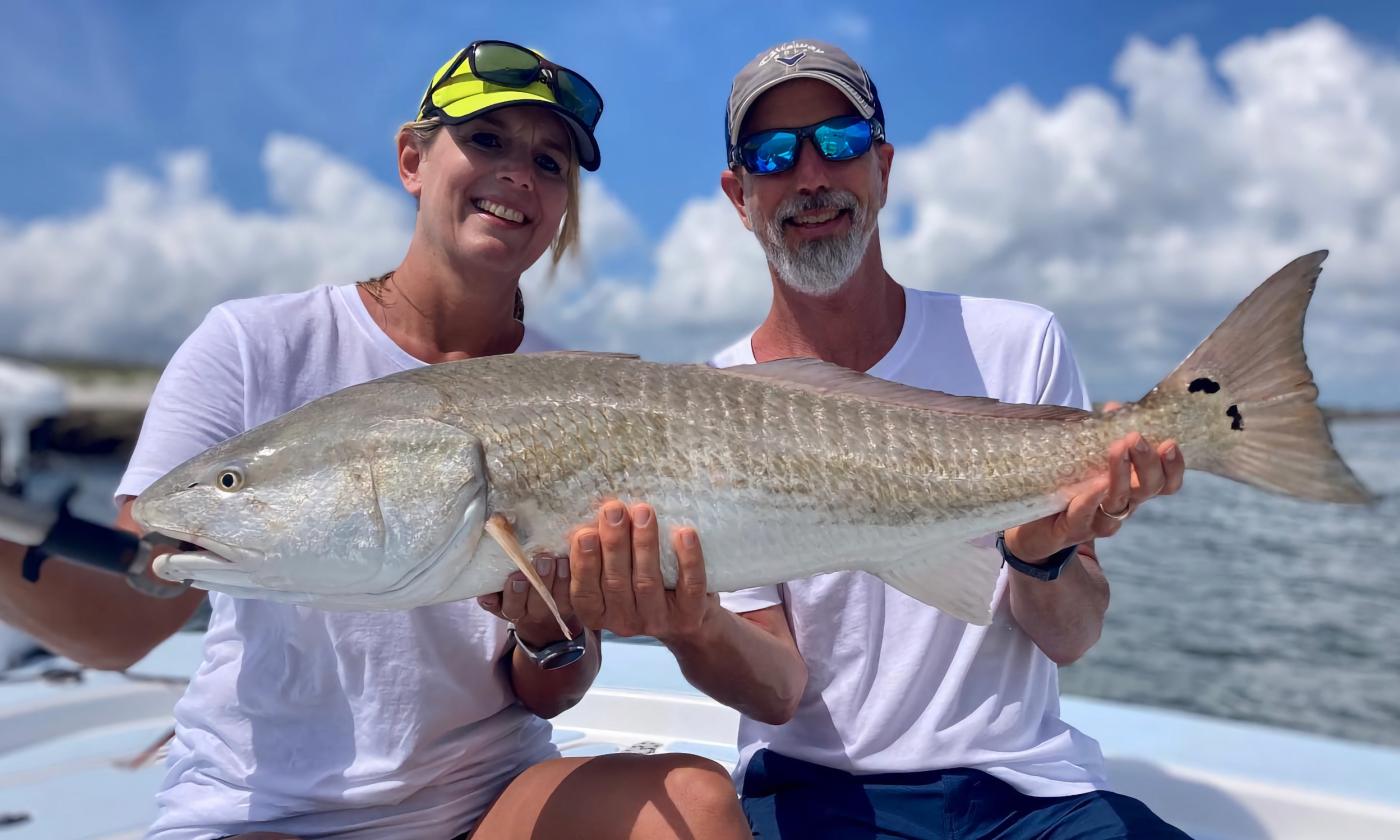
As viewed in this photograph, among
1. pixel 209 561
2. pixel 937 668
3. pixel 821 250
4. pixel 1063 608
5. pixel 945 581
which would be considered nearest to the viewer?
pixel 209 561

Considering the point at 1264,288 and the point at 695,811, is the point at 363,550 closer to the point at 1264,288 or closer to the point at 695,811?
the point at 695,811

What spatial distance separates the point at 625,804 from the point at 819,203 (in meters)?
2.33

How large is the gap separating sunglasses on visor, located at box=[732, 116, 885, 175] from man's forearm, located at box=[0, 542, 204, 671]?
260 cm

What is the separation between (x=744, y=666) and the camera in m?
2.80

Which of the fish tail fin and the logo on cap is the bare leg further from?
the logo on cap

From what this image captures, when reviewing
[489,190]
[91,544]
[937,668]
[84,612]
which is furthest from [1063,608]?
[84,612]

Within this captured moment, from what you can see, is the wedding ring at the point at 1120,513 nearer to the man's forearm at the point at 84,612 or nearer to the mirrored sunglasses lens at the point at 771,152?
the mirrored sunglasses lens at the point at 771,152

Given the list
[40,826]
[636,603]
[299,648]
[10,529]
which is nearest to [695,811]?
[636,603]

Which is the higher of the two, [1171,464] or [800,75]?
[800,75]

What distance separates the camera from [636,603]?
2473 mm

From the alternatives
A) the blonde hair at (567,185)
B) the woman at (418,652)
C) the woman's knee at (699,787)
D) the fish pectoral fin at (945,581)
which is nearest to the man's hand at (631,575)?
the woman at (418,652)

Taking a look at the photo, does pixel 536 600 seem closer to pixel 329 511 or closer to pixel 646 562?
pixel 646 562

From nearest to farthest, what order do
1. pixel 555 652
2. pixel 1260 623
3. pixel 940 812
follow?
1. pixel 555 652
2. pixel 940 812
3. pixel 1260 623

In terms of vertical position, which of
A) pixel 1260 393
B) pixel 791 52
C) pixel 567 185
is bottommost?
pixel 1260 393
